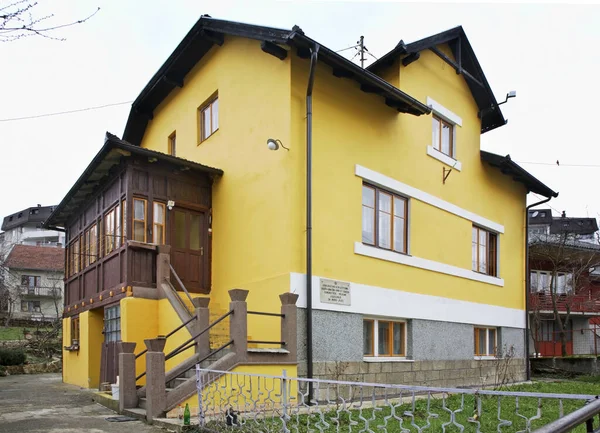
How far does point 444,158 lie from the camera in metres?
15.3

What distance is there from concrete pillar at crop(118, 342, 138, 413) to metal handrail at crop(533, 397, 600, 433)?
784cm

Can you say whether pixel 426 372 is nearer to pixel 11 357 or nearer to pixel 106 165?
pixel 106 165

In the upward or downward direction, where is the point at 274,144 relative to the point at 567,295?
upward

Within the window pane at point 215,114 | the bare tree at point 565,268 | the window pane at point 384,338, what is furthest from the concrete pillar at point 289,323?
the bare tree at point 565,268

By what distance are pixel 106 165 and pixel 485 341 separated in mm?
10979

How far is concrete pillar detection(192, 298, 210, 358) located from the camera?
10070mm

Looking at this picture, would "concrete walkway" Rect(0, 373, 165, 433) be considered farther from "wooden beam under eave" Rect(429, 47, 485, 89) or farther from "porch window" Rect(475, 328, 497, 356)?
"wooden beam under eave" Rect(429, 47, 485, 89)

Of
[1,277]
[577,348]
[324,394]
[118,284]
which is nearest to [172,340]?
[118,284]

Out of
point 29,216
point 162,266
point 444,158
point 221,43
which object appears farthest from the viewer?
point 29,216

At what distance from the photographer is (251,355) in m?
9.71

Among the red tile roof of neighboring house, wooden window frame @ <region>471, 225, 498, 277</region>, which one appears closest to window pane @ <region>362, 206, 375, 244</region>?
wooden window frame @ <region>471, 225, 498, 277</region>

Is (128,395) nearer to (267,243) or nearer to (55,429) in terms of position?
(55,429)

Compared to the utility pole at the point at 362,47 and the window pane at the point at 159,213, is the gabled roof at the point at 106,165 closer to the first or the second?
the window pane at the point at 159,213

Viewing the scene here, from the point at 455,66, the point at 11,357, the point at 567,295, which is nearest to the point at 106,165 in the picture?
the point at 455,66
